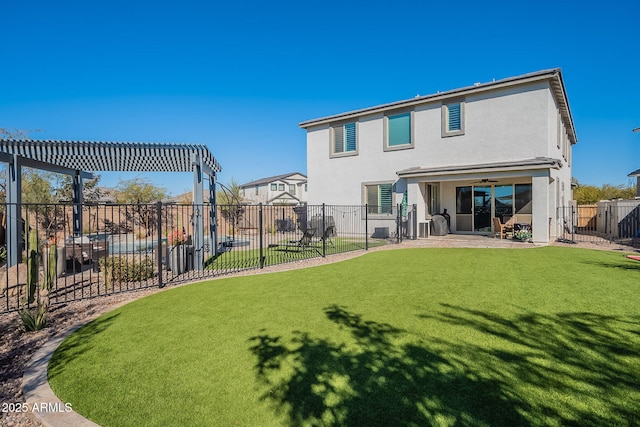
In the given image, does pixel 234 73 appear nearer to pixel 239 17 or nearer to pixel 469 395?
pixel 239 17

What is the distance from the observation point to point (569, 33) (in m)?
15.2

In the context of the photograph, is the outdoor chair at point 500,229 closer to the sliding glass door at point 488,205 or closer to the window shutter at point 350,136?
the sliding glass door at point 488,205

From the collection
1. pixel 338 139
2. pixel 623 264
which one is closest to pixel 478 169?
pixel 623 264

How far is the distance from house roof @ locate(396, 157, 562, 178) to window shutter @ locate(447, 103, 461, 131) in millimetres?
2093

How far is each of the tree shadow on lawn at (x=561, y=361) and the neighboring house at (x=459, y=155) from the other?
10.1m

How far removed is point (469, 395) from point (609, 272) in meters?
7.46

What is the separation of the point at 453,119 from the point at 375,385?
50.4 ft

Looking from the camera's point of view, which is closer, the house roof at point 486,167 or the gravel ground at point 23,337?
the gravel ground at point 23,337

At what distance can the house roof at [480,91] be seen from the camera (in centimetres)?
1362

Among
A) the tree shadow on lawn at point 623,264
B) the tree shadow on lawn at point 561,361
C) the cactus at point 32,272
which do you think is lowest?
the tree shadow on lawn at point 561,361

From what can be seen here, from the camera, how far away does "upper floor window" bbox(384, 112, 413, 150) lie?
17394 millimetres

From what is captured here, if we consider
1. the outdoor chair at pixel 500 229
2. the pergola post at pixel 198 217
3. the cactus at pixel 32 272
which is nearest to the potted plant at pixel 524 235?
the outdoor chair at pixel 500 229

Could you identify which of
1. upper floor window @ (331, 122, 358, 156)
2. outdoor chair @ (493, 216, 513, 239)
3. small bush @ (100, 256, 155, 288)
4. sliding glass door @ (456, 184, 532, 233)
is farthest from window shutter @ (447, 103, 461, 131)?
small bush @ (100, 256, 155, 288)

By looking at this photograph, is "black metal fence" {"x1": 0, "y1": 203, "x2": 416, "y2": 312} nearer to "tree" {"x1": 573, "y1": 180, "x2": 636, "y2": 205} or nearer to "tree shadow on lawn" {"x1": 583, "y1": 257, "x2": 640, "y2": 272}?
"tree shadow on lawn" {"x1": 583, "y1": 257, "x2": 640, "y2": 272}
